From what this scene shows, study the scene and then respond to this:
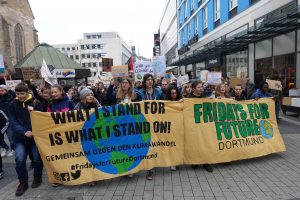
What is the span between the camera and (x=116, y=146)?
4.91 meters

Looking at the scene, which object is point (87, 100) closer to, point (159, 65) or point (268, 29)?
point (159, 65)

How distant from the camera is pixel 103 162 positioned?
482cm

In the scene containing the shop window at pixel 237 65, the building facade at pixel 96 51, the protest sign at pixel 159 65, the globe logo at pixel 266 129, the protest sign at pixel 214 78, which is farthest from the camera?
the building facade at pixel 96 51

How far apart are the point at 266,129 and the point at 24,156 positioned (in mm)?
4732

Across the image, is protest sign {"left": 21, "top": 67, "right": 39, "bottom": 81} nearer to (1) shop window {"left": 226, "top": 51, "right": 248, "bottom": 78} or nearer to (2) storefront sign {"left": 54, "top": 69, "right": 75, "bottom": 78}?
(2) storefront sign {"left": 54, "top": 69, "right": 75, "bottom": 78}

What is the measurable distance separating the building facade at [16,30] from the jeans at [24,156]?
31647 millimetres

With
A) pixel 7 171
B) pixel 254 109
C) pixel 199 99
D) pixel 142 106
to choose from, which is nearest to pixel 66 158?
pixel 142 106

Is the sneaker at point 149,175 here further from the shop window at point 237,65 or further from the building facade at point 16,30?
the building facade at point 16,30

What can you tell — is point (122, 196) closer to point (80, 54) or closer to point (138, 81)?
point (138, 81)

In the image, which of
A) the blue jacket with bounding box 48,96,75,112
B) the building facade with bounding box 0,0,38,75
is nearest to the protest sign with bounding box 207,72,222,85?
→ the blue jacket with bounding box 48,96,75,112

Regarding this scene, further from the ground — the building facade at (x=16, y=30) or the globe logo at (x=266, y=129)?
the building facade at (x=16, y=30)

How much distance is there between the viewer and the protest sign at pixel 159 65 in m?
9.94

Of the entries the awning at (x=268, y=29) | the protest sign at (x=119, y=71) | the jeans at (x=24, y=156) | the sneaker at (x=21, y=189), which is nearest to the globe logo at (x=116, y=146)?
the jeans at (x=24, y=156)

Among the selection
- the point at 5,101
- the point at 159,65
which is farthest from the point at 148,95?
the point at 159,65
